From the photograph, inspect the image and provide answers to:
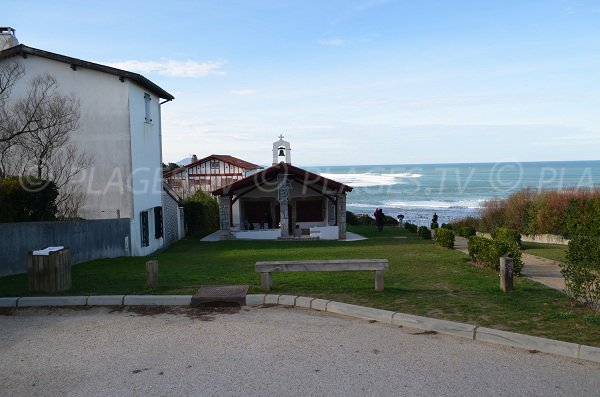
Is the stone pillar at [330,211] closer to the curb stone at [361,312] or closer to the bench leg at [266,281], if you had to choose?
the bench leg at [266,281]

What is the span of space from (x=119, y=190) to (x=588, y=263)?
15.2 m

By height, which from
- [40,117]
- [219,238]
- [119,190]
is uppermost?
[40,117]

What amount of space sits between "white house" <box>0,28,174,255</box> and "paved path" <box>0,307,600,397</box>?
38.5 ft

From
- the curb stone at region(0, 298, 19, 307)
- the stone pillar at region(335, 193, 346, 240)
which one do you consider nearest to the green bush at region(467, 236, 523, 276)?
A: the curb stone at region(0, 298, 19, 307)

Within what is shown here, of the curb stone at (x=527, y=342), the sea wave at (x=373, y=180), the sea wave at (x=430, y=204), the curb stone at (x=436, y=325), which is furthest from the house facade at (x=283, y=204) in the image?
the sea wave at (x=373, y=180)

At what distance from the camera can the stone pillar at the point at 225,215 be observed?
2845 centimetres

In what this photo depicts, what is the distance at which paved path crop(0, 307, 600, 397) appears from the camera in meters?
5.25

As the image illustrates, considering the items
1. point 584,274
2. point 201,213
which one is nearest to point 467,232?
point 201,213

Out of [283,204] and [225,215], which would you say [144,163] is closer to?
[225,215]

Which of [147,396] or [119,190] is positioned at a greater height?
[119,190]

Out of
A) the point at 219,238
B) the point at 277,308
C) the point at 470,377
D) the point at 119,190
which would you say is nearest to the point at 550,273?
the point at 277,308

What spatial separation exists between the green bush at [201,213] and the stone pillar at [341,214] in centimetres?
887

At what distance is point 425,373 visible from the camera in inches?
221

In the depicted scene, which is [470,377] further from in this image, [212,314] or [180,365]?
[212,314]
